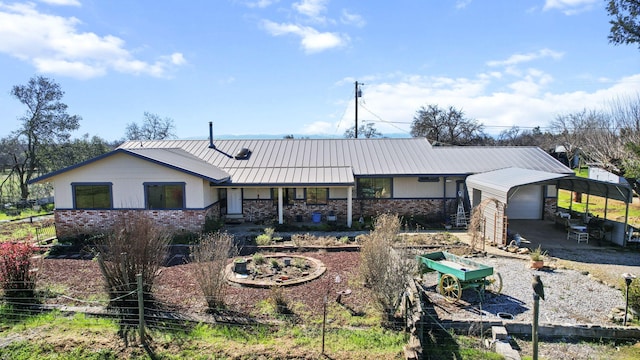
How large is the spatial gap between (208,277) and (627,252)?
585 inches

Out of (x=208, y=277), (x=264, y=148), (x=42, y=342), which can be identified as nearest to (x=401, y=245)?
(x=208, y=277)

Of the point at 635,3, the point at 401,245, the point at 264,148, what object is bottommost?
the point at 401,245

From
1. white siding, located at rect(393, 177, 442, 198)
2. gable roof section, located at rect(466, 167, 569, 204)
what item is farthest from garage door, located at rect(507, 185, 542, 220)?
white siding, located at rect(393, 177, 442, 198)

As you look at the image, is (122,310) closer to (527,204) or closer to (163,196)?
(163,196)

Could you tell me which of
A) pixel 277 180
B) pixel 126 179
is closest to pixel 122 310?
pixel 126 179

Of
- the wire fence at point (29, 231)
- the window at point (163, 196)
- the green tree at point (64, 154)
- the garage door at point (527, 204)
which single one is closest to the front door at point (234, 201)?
the window at point (163, 196)

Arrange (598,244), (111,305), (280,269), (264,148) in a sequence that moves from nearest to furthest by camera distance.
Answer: (111,305) → (280,269) → (598,244) → (264,148)

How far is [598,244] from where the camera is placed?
48.3ft

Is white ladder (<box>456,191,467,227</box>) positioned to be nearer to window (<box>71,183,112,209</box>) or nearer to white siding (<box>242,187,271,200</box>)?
white siding (<box>242,187,271,200</box>)

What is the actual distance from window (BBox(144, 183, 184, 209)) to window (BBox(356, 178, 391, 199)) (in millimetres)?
8654

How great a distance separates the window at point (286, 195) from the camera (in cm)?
1897

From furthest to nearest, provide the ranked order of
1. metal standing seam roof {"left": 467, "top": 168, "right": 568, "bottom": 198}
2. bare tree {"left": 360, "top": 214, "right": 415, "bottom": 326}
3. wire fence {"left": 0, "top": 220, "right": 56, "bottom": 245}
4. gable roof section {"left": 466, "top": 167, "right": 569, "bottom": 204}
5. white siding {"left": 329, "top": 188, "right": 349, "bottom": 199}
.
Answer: white siding {"left": 329, "top": 188, "right": 349, "bottom": 199}
wire fence {"left": 0, "top": 220, "right": 56, "bottom": 245}
metal standing seam roof {"left": 467, "top": 168, "right": 568, "bottom": 198}
gable roof section {"left": 466, "top": 167, "right": 569, "bottom": 204}
bare tree {"left": 360, "top": 214, "right": 415, "bottom": 326}

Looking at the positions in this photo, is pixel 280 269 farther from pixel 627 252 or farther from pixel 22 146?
pixel 22 146

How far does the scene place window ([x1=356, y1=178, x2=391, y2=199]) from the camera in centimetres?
1925
